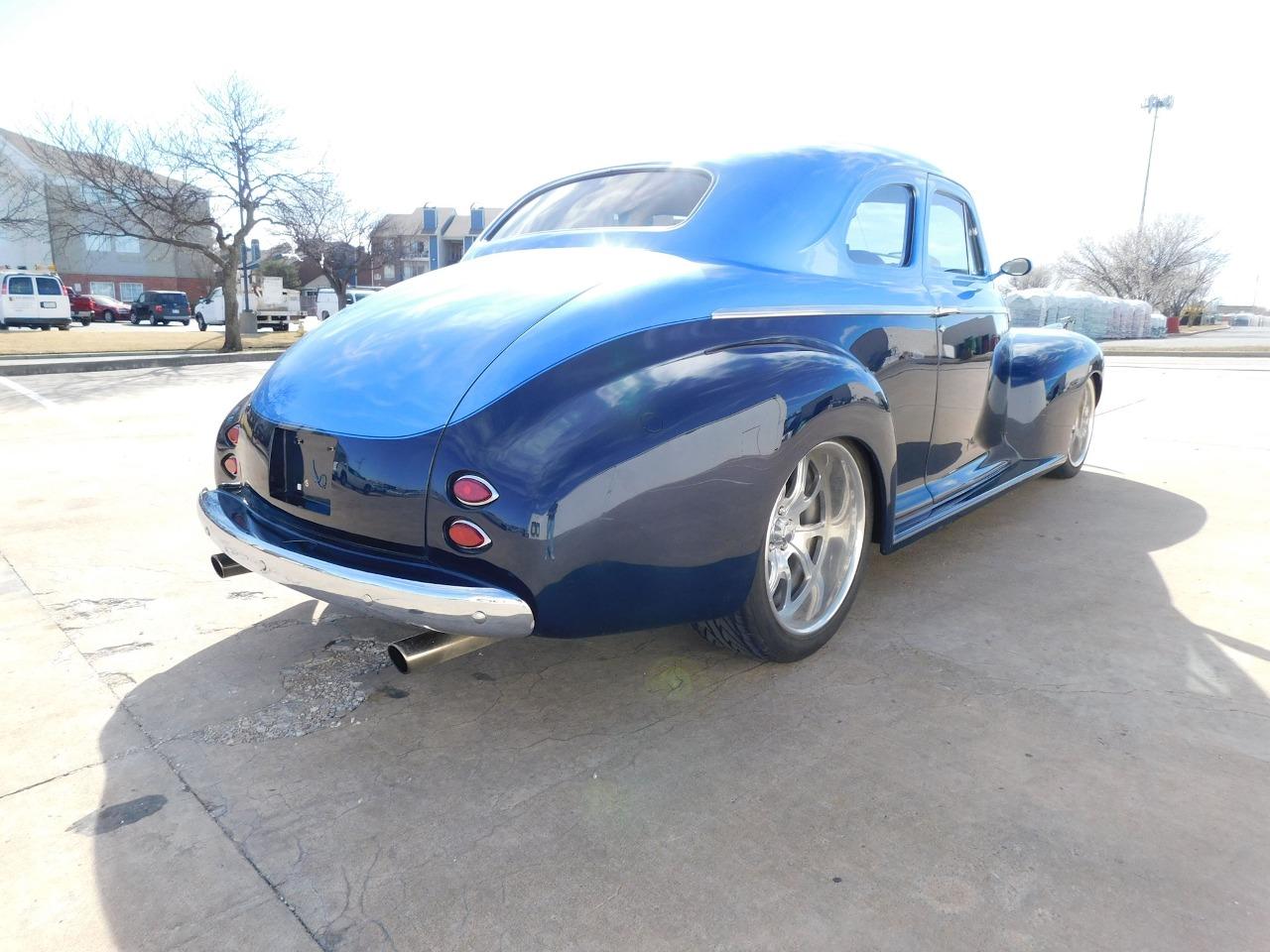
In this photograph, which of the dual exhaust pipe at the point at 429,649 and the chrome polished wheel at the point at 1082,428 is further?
the chrome polished wheel at the point at 1082,428

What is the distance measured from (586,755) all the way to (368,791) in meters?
0.57

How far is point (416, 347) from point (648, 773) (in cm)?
133

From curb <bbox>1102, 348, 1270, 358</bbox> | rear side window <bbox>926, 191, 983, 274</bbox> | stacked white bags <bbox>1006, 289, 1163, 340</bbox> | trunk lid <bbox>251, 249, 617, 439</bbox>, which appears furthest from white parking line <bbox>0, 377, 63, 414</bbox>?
stacked white bags <bbox>1006, 289, 1163, 340</bbox>

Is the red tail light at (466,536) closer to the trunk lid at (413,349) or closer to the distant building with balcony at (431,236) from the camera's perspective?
the trunk lid at (413,349)

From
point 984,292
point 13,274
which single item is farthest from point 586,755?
point 13,274

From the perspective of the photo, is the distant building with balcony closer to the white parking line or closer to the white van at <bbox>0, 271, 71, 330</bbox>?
the white van at <bbox>0, 271, 71, 330</bbox>

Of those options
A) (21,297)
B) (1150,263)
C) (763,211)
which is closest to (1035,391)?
(763,211)

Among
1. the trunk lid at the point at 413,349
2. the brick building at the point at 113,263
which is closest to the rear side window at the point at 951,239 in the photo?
the trunk lid at the point at 413,349

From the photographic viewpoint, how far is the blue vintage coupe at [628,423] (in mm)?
1993

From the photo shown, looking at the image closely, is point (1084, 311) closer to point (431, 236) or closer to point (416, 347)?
point (416, 347)

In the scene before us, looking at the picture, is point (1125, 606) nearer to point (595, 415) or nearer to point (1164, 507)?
point (1164, 507)

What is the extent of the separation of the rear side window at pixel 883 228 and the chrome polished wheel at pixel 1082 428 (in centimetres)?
238

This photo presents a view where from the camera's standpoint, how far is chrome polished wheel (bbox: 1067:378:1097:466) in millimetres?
5195

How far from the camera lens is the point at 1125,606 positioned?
3.31 metres
